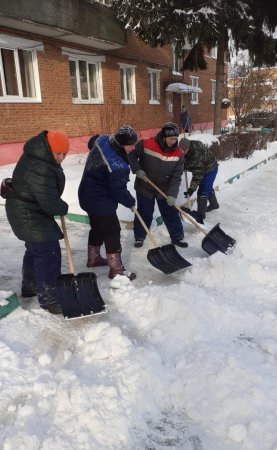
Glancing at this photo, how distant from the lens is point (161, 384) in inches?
90.0

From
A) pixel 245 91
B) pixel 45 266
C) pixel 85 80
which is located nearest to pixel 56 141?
pixel 45 266

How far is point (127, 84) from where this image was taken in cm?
1470

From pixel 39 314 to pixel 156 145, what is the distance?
2286 millimetres

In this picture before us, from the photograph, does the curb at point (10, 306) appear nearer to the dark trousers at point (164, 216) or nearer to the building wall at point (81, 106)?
the dark trousers at point (164, 216)

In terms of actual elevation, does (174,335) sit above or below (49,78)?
below

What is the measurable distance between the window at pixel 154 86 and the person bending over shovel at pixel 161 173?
492 inches

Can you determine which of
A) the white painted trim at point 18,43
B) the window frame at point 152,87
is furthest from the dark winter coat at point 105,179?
the window frame at point 152,87

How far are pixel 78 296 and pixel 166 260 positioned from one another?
117 centimetres

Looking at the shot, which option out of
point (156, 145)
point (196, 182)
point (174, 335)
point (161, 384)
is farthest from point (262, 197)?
point (161, 384)

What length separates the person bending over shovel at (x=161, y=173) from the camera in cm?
428

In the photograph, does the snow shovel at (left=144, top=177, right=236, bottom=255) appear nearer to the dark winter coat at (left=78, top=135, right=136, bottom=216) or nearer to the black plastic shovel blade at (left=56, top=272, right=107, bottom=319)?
the dark winter coat at (left=78, top=135, right=136, bottom=216)

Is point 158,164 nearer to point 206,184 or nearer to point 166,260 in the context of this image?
point 166,260

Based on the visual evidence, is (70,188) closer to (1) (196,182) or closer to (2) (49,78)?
(1) (196,182)

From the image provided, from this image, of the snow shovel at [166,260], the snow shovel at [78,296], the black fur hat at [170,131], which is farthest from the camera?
Answer: the black fur hat at [170,131]
